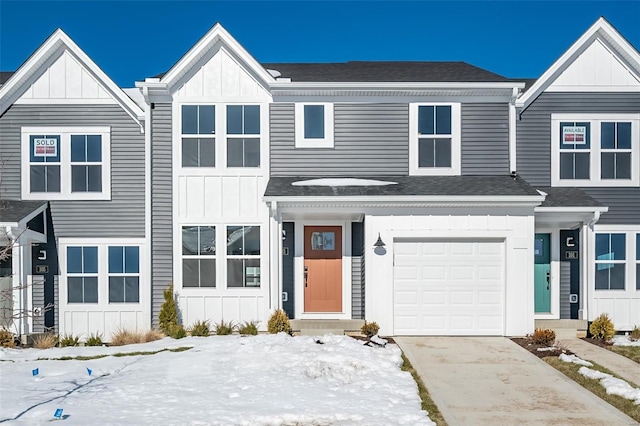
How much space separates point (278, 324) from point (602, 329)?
23.8ft

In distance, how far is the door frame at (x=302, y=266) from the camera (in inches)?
510

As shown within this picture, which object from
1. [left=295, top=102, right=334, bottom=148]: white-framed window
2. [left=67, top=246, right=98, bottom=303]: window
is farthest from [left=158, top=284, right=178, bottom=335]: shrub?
[left=295, top=102, right=334, bottom=148]: white-framed window

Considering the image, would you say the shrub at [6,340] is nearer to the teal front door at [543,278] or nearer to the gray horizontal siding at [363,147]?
the gray horizontal siding at [363,147]

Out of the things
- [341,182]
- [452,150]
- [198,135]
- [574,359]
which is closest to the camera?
[574,359]

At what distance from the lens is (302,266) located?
13031mm

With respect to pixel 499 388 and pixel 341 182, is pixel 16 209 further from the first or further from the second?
pixel 499 388

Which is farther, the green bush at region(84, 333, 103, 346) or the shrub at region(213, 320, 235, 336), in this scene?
the shrub at region(213, 320, 235, 336)

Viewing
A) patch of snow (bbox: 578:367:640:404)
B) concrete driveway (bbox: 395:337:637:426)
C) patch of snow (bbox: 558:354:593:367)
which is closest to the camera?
concrete driveway (bbox: 395:337:637:426)

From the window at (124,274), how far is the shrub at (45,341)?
1529mm

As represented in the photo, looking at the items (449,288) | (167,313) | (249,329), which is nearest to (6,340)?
(167,313)

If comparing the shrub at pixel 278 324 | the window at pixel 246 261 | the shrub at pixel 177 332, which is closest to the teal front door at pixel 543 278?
the shrub at pixel 278 324

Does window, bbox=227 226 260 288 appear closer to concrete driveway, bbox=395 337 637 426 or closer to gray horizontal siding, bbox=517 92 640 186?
concrete driveway, bbox=395 337 637 426

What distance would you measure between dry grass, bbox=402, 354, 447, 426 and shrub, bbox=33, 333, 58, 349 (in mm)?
8023

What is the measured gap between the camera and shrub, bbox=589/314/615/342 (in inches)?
449
